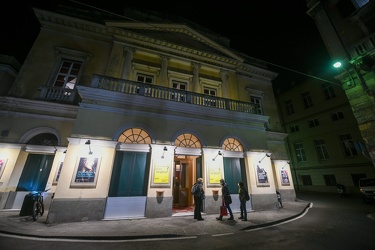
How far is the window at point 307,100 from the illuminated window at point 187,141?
63.7ft

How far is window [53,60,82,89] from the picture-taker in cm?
1012

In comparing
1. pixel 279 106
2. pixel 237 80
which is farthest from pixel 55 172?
pixel 279 106

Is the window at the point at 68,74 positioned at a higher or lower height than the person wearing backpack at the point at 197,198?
higher

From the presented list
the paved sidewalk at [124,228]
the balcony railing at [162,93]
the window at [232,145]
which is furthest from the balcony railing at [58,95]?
the window at [232,145]

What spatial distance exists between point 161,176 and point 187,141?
257 centimetres

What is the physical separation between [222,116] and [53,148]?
33.2 feet

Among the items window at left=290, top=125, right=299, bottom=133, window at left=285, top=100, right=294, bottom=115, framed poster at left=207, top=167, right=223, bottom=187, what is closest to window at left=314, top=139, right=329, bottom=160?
window at left=290, top=125, right=299, bottom=133

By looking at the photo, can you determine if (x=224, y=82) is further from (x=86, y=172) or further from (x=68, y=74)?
(x=68, y=74)

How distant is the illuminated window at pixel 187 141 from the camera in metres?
9.00

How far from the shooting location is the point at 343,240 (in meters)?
4.66

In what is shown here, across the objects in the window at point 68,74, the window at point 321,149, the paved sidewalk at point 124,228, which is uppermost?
the window at point 68,74

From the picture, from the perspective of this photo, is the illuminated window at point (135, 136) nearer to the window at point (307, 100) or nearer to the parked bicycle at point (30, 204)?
the parked bicycle at point (30, 204)

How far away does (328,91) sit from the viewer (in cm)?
1828

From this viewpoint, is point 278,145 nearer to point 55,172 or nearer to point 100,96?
point 100,96
